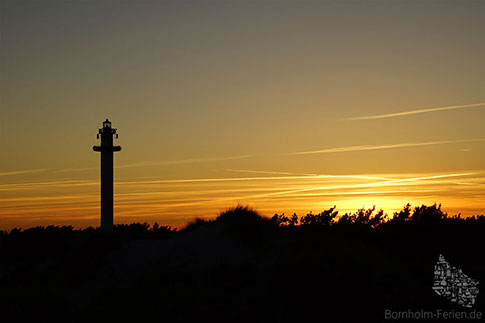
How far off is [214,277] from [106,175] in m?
15.8

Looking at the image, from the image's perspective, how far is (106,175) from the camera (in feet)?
101

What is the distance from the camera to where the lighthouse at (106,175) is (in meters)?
30.5

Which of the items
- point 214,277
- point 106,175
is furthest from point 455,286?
point 106,175

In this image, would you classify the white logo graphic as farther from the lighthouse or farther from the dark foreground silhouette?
the lighthouse

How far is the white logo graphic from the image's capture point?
16438 millimetres

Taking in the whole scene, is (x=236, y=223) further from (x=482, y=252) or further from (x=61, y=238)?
(x=482, y=252)

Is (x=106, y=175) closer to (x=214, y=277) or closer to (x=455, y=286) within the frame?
(x=214, y=277)

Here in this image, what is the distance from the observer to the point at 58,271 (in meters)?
18.5

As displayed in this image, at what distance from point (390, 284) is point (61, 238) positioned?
13.7 meters

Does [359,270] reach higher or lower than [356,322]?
higher

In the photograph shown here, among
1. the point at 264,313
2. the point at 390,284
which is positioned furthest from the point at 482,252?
the point at 264,313

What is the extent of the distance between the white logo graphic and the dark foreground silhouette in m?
0.30

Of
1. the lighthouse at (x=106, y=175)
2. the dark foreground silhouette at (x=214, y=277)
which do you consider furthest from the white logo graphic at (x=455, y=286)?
the lighthouse at (x=106, y=175)

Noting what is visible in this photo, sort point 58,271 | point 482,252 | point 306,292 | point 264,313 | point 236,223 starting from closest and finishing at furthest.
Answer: point 264,313 → point 306,292 → point 58,271 → point 236,223 → point 482,252
